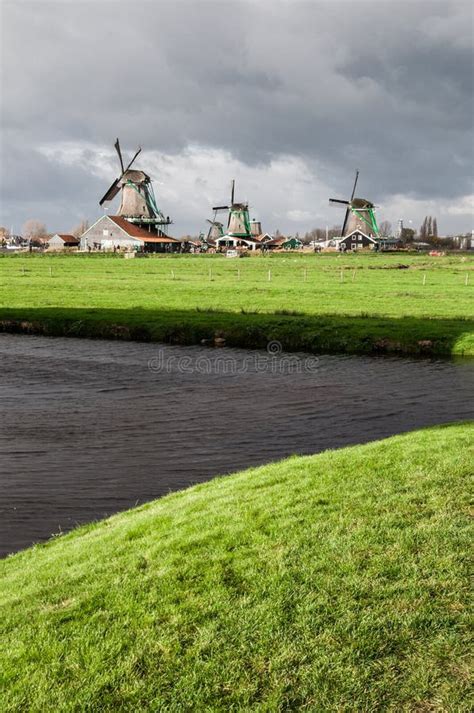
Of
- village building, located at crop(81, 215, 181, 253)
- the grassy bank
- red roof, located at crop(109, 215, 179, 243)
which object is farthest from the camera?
red roof, located at crop(109, 215, 179, 243)

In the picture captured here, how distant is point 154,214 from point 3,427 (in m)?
130

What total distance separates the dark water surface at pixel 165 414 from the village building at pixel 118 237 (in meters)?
102

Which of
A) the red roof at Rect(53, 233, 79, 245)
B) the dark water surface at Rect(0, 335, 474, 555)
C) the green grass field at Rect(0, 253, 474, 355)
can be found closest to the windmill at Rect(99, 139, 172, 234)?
the red roof at Rect(53, 233, 79, 245)

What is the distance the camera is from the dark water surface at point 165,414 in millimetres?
13922

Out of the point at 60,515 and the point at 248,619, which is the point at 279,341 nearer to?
the point at 60,515

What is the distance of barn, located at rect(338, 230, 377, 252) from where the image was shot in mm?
157875

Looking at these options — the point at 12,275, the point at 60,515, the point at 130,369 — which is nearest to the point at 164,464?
the point at 60,515

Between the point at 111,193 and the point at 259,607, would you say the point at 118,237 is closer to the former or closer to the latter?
the point at 111,193

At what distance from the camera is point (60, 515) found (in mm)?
12391

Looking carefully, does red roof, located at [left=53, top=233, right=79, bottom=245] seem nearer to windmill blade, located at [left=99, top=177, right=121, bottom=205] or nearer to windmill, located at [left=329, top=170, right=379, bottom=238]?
windmill blade, located at [left=99, top=177, right=121, bottom=205]
